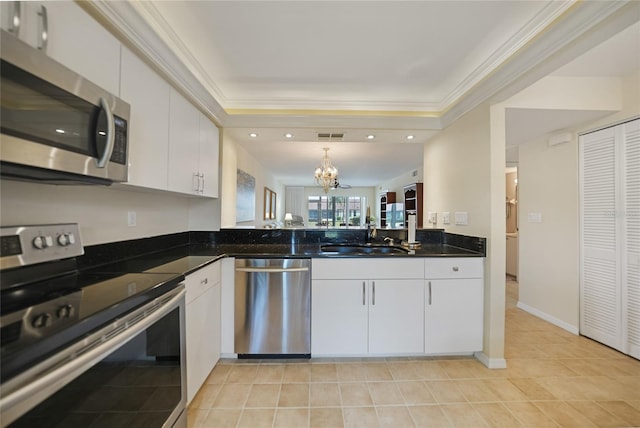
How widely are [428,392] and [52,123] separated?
8.21ft

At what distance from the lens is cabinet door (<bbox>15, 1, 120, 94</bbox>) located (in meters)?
0.91

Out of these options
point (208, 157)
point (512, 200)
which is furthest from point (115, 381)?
point (512, 200)

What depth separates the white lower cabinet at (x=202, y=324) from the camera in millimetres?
1627

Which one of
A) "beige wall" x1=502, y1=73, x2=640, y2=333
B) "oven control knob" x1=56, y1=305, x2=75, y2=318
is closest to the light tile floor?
"beige wall" x1=502, y1=73, x2=640, y2=333

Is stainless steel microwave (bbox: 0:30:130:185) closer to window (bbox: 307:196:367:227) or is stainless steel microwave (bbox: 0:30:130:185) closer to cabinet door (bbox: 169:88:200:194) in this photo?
cabinet door (bbox: 169:88:200:194)

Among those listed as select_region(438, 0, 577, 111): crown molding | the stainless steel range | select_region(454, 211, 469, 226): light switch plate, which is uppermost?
select_region(438, 0, 577, 111): crown molding

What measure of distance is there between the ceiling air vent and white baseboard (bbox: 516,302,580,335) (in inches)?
125

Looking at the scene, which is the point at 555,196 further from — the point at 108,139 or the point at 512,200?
the point at 108,139

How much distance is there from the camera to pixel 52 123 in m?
0.90

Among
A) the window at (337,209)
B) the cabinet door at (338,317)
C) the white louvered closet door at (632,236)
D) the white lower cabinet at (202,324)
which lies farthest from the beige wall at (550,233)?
the window at (337,209)

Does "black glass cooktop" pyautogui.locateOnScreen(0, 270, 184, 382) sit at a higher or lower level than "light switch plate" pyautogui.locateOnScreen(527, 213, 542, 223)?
lower

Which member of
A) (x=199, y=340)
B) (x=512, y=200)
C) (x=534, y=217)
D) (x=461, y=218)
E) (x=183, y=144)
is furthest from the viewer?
(x=512, y=200)

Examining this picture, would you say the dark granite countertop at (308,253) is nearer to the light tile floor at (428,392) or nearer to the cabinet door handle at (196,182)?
the cabinet door handle at (196,182)

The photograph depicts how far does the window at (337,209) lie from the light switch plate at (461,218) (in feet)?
24.1
